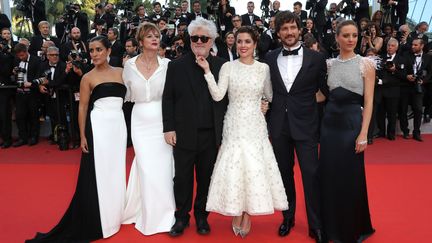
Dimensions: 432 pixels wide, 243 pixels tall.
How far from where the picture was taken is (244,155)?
3020mm

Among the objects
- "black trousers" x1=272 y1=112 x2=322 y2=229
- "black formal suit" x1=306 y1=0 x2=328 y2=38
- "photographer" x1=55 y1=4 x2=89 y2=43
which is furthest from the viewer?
"black formal suit" x1=306 y1=0 x2=328 y2=38

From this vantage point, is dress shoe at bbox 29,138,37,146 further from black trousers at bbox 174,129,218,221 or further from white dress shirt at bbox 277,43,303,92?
white dress shirt at bbox 277,43,303,92

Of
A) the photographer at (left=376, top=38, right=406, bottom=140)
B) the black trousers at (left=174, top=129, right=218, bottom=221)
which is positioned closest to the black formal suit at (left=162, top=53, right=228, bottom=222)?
the black trousers at (left=174, top=129, right=218, bottom=221)

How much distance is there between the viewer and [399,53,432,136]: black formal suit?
699cm

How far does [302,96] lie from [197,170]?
107 centimetres

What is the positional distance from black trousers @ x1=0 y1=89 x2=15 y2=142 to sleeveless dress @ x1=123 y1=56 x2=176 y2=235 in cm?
487

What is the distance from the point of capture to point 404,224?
11.2 feet

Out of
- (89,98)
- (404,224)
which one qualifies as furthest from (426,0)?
(89,98)

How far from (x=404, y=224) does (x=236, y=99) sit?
1837mm

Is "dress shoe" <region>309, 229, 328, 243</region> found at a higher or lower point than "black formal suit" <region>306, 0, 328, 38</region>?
lower

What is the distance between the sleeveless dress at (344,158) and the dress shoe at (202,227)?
960 millimetres

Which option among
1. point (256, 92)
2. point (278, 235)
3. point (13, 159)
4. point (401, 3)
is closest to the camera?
point (256, 92)

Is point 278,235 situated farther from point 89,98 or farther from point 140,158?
point 89,98

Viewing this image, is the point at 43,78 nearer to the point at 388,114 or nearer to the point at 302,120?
the point at 302,120
